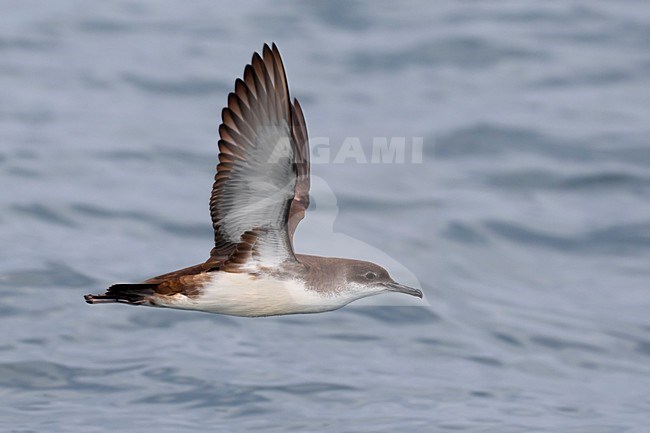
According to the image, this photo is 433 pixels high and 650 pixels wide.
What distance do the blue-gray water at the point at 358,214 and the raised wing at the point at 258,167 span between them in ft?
9.23

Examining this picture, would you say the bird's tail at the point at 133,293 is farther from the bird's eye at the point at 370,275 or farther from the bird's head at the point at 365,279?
the bird's eye at the point at 370,275

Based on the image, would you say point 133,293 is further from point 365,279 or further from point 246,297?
point 365,279

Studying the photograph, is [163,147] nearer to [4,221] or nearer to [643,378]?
[4,221]

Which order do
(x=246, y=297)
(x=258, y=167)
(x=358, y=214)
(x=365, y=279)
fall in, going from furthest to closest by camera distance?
(x=358, y=214), (x=365, y=279), (x=246, y=297), (x=258, y=167)

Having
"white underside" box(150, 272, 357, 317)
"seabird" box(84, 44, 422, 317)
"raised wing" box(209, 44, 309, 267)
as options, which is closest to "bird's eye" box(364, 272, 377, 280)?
"seabird" box(84, 44, 422, 317)

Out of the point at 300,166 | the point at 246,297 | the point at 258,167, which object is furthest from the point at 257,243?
the point at 300,166

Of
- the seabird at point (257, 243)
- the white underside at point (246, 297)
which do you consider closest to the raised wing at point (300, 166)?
the seabird at point (257, 243)

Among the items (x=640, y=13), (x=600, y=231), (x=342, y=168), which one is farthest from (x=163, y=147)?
(x=640, y=13)

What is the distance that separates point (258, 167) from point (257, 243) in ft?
1.92

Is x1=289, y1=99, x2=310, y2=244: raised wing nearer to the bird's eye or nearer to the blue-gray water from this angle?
the bird's eye

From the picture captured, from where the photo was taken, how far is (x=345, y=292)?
8.73m

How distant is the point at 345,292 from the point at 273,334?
3868 mm

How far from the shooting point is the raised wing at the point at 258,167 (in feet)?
25.6

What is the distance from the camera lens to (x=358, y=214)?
47.3 feet
